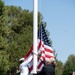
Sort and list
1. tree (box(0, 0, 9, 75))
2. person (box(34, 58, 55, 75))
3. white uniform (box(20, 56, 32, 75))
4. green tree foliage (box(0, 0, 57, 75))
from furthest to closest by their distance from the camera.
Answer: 1. green tree foliage (box(0, 0, 57, 75))
2. tree (box(0, 0, 9, 75))
3. white uniform (box(20, 56, 32, 75))
4. person (box(34, 58, 55, 75))

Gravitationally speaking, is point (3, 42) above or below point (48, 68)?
above

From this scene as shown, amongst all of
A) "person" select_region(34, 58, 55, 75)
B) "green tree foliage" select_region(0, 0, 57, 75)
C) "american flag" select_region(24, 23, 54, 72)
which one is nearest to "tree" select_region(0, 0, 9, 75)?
"green tree foliage" select_region(0, 0, 57, 75)

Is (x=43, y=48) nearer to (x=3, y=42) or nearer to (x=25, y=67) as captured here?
(x=25, y=67)

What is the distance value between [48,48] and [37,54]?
1040 millimetres

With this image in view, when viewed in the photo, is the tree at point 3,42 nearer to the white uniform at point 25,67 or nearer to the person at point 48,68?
the white uniform at point 25,67

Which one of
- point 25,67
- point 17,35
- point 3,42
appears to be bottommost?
point 25,67

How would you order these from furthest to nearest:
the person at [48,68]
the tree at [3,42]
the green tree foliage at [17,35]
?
the green tree foliage at [17,35]
the tree at [3,42]
the person at [48,68]

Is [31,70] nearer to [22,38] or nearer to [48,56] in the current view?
[48,56]

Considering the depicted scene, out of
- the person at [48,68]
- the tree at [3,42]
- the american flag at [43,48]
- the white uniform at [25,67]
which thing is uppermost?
Result: the tree at [3,42]

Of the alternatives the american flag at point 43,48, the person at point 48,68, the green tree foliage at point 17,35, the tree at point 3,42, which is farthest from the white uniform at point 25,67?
the green tree foliage at point 17,35

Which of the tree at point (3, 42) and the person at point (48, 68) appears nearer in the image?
the person at point (48, 68)

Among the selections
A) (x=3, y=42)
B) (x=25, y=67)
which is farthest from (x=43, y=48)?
(x=3, y=42)

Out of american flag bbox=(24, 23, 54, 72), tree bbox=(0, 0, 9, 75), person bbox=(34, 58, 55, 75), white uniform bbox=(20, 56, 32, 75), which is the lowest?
person bbox=(34, 58, 55, 75)

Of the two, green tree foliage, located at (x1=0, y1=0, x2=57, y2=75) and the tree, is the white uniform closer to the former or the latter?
the tree
